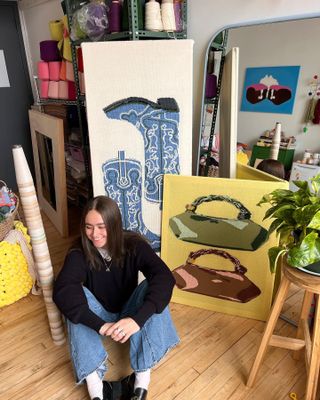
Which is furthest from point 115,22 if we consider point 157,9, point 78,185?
point 78,185

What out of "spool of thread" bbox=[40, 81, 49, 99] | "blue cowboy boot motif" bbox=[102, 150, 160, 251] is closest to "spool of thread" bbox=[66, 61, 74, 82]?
"spool of thread" bbox=[40, 81, 49, 99]

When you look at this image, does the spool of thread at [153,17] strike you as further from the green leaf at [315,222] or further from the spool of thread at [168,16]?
the green leaf at [315,222]

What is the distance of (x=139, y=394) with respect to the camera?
1229 millimetres

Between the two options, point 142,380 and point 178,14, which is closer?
point 142,380

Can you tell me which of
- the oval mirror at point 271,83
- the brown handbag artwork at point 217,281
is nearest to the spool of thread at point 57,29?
the oval mirror at point 271,83

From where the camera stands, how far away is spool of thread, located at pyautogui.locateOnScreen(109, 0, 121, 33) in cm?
170

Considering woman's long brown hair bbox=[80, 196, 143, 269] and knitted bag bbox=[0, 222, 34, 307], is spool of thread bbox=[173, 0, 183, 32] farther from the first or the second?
knitted bag bbox=[0, 222, 34, 307]

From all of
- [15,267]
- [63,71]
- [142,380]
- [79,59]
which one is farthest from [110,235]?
[63,71]

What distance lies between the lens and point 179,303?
1.82 m

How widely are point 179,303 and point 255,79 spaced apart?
1331 millimetres

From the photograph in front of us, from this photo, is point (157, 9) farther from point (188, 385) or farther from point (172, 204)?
point (188, 385)

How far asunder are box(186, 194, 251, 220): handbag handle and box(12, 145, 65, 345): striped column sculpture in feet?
2.48

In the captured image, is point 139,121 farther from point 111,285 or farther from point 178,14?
point 111,285

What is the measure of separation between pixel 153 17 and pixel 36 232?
127 centimetres
